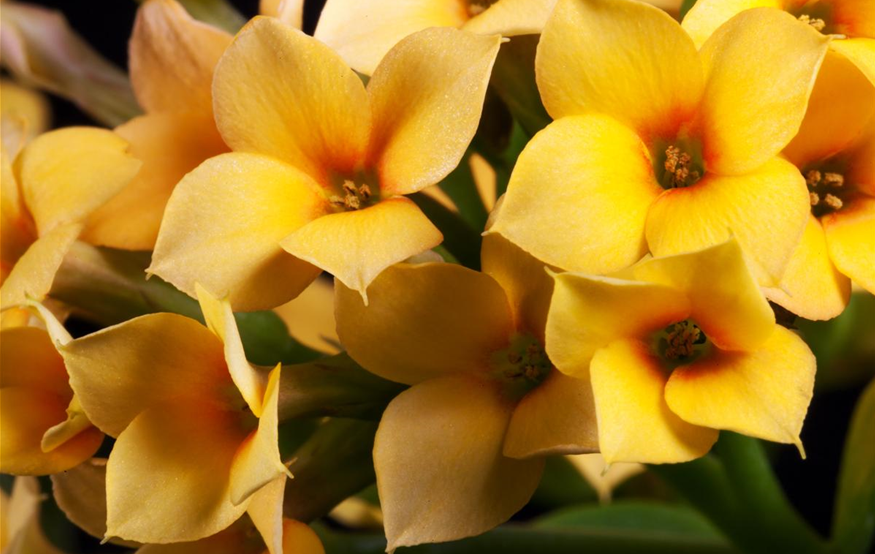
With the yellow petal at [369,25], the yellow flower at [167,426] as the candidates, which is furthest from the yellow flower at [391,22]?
the yellow flower at [167,426]

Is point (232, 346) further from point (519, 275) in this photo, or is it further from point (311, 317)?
point (311, 317)

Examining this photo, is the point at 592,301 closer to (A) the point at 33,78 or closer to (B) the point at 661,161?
(B) the point at 661,161

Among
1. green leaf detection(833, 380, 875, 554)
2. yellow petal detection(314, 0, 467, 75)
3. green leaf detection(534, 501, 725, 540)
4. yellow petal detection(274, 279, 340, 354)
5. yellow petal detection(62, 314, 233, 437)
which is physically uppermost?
yellow petal detection(314, 0, 467, 75)

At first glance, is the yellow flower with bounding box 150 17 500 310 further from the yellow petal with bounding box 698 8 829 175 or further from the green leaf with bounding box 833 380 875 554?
the green leaf with bounding box 833 380 875 554

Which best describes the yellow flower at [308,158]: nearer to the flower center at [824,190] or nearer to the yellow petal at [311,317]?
the flower center at [824,190]

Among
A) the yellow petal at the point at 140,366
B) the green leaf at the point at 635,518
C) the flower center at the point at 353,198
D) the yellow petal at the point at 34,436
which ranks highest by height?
the flower center at the point at 353,198

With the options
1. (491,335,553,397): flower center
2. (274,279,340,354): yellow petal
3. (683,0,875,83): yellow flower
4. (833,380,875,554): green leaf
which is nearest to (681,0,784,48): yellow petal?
(683,0,875,83): yellow flower

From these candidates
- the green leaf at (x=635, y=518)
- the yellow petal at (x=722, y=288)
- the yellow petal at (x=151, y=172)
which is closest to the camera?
the yellow petal at (x=722, y=288)
